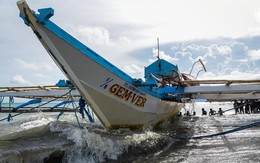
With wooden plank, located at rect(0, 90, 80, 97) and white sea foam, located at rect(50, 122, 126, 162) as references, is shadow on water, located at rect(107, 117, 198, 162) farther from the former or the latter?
wooden plank, located at rect(0, 90, 80, 97)

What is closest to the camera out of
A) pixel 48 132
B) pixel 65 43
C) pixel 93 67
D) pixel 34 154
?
pixel 34 154

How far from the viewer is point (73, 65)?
7.02 m

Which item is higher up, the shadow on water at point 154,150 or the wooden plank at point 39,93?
the wooden plank at point 39,93

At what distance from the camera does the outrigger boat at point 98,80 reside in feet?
21.4

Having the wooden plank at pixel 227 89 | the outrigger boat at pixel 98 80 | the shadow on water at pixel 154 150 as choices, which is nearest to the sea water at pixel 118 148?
the shadow on water at pixel 154 150

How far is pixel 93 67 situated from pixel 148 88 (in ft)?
7.84

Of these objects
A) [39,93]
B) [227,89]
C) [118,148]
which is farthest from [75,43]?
[227,89]

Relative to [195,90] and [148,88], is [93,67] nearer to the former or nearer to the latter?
[148,88]

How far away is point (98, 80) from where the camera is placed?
7.36 meters

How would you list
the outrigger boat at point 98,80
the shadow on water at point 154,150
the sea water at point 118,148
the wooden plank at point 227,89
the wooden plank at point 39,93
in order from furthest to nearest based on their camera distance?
the wooden plank at point 39,93 < the wooden plank at point 227,89 < the outrigger boat at point 98,80 < the shadow on water at point 154,150 < the sea water at point 118,148

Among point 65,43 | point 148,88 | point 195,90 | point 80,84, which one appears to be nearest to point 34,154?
point 80,84

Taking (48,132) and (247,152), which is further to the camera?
(48,132)

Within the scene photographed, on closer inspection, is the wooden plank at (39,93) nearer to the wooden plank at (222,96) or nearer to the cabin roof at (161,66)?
the cabin roof at (161,66)

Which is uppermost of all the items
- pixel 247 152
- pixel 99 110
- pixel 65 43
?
pixel 65 43
